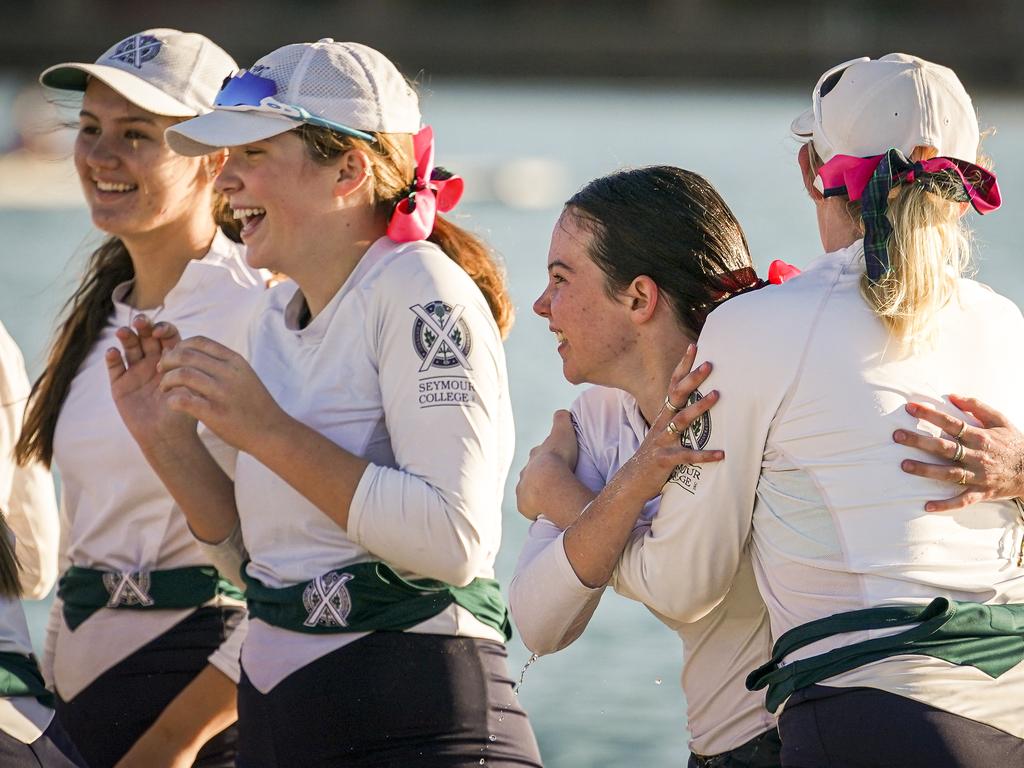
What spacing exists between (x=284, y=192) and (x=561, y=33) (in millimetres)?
28403

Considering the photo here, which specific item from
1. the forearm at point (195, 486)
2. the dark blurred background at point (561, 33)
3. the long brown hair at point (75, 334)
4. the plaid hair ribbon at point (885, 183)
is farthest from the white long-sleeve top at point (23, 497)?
the dark blurred background at point (561, 33)

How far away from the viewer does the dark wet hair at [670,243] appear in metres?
2.55

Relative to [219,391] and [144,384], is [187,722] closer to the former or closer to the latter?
[144,384]

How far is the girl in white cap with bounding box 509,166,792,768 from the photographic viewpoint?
2.49 metres

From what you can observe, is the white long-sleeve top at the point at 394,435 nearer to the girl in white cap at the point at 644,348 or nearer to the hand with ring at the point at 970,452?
the girl in white cap at the point at 644,348

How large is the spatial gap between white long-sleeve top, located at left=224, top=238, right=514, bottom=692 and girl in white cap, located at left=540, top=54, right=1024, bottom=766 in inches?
16.3

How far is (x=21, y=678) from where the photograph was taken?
8.11 feet

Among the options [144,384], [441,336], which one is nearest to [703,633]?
[441,336]

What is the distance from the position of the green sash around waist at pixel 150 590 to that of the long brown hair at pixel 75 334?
326mm

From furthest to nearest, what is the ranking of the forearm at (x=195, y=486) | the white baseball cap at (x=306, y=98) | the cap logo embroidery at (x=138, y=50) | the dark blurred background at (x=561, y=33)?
the dark blurred background at (x=561, y=33) → the cap logo embroidery at (x=138, y=50) → the forearm at (x=195, y=486) → the white baseball cap at (x=306, y=98)

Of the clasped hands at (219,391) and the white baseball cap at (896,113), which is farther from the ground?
the white baseball cap at (896,113)

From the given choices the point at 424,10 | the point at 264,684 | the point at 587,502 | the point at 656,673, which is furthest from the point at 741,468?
the point at 424,10

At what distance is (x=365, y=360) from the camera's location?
9.22ft

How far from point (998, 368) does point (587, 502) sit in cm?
72
